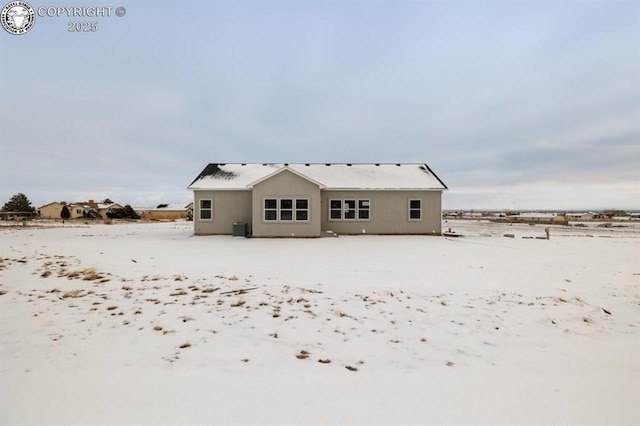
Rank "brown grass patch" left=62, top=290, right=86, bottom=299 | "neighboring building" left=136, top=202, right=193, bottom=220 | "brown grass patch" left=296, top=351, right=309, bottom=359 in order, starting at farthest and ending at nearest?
"neighboring building" left=136, top=202, right=193, bottom=220 → "brown grass patch" left=62, top=290, right=86, bottom=299 → "brown grass patch" left=296, top=351, right=309, bottom=359

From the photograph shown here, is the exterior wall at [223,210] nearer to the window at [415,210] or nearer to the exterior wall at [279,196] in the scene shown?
the exterior wall at [279,196]

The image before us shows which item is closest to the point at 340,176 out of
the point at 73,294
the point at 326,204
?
the point at 326,204

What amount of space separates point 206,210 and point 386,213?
11902 mm

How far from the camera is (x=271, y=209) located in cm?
1914

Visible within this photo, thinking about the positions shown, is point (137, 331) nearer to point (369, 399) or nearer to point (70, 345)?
point (70, 345)

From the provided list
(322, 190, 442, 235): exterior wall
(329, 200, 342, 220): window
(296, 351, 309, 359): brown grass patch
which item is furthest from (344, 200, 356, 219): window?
(296, 351, 309, 359): brown grass patch

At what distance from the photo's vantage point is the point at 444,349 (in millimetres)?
4176

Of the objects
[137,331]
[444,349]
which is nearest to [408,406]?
[444,349]

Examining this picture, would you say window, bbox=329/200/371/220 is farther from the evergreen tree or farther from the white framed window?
the evergreen tree

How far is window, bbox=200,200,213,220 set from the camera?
67.9ft

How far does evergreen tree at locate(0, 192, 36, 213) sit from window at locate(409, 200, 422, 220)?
72.3 metres

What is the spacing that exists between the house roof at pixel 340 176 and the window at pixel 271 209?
1.66m

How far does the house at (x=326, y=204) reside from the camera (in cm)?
1914

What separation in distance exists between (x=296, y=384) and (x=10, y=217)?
59.0m
